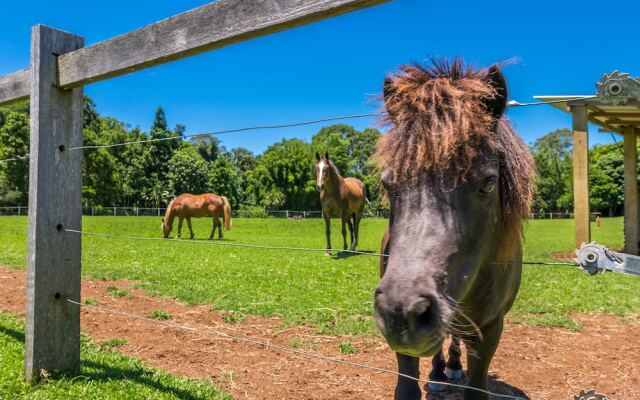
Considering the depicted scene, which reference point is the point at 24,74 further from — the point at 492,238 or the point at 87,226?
the point at 87,226

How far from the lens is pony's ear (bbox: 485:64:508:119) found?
1770 mm

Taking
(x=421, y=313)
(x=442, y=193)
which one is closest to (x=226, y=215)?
(x=442, y=193)

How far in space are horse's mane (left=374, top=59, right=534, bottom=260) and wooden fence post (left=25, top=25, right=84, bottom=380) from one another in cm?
231

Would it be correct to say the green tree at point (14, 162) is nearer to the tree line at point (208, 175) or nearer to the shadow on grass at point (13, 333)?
the tree line at point (208, 175)

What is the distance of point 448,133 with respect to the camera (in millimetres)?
1538

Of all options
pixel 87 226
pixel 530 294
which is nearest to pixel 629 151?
pixel 530 294

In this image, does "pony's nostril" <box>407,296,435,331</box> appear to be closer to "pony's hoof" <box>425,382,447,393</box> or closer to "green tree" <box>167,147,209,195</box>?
"pony's hoof" <box>425,382,447,393</box>

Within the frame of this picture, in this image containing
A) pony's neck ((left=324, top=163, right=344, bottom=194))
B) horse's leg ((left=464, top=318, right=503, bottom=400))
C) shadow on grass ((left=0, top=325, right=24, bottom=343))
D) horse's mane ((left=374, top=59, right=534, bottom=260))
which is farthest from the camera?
pony's neck ((left=324, top=163, right=344, bottom=194))

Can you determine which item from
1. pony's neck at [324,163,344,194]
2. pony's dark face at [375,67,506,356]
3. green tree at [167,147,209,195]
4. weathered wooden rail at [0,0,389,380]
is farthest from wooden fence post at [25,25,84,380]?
green tree at [167,147,209,195]

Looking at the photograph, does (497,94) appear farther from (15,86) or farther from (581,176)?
(581,176)

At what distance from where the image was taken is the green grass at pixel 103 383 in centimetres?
281

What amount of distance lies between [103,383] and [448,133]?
2.84 meters

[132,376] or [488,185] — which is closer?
[488,185]

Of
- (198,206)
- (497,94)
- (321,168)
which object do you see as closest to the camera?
(497,94)
